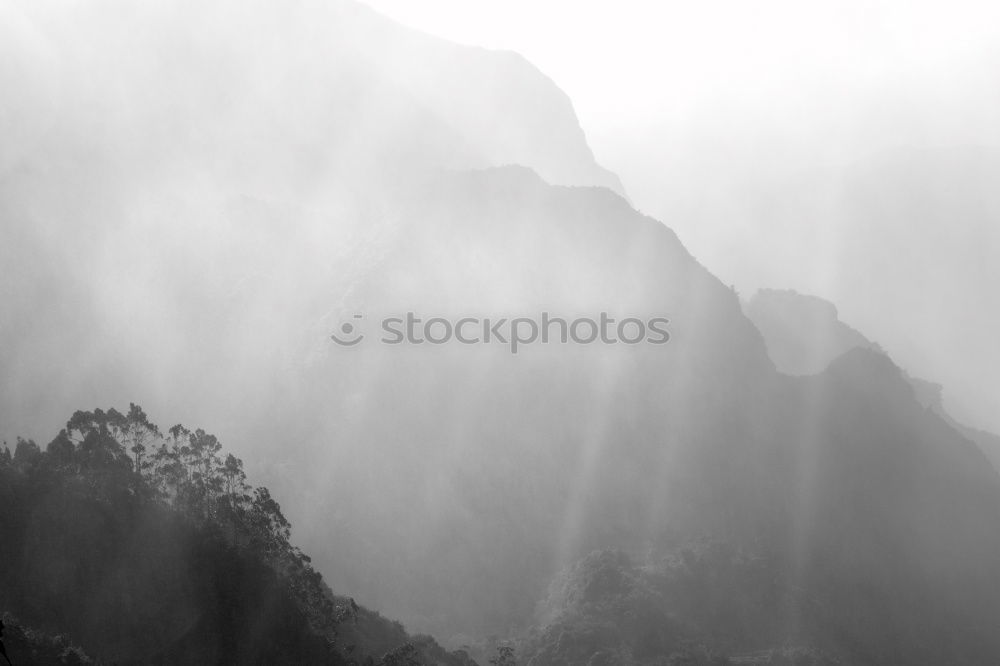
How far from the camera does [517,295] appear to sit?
3189 inches

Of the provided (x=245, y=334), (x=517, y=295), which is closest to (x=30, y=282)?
(x=245, y=334)

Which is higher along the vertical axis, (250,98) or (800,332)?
(250,98)

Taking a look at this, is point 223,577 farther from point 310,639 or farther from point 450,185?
point 450,185

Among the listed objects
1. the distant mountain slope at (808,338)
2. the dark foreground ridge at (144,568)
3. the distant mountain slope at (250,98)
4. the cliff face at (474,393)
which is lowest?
the dark foreground ridge at (144,568)

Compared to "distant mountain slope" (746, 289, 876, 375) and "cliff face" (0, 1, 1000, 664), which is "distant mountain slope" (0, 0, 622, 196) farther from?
"distant mountain slope" (746, 289, 876, 375)

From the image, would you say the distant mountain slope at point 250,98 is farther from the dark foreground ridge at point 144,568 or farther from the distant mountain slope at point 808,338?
the dark foreground ridge at point 144,568

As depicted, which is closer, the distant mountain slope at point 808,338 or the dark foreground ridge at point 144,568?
the dark foreground ridge at point 144,568

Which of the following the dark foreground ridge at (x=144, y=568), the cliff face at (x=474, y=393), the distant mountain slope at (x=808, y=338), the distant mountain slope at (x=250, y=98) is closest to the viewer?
the dark foreground ridge at (x=144, y=568)

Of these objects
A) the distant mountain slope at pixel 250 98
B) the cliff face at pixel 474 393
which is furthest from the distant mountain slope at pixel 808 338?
the distant mountain slope at pixel 250 98

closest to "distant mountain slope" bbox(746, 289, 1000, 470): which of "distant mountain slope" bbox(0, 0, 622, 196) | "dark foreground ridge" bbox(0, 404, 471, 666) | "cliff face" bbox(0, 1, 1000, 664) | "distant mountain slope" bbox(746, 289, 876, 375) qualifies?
"distant mountain slope" bbox(746, 289, 876, 375)

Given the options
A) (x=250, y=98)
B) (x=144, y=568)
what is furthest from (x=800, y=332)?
(x=144, y=568)

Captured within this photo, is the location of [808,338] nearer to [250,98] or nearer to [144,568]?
[250,98]

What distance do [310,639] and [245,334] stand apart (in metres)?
45.5

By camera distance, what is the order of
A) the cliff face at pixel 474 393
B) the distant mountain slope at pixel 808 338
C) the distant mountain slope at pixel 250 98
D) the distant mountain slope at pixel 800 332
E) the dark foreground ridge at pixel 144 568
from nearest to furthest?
the dark foreground ridge at pixel 144 568 → the cliff face at pixel 474 393 → the distant mountain slope at pixel 250 98 → the distant mountain slope at pixel 808 338 → the distant mountain slope at pixel 800 332
